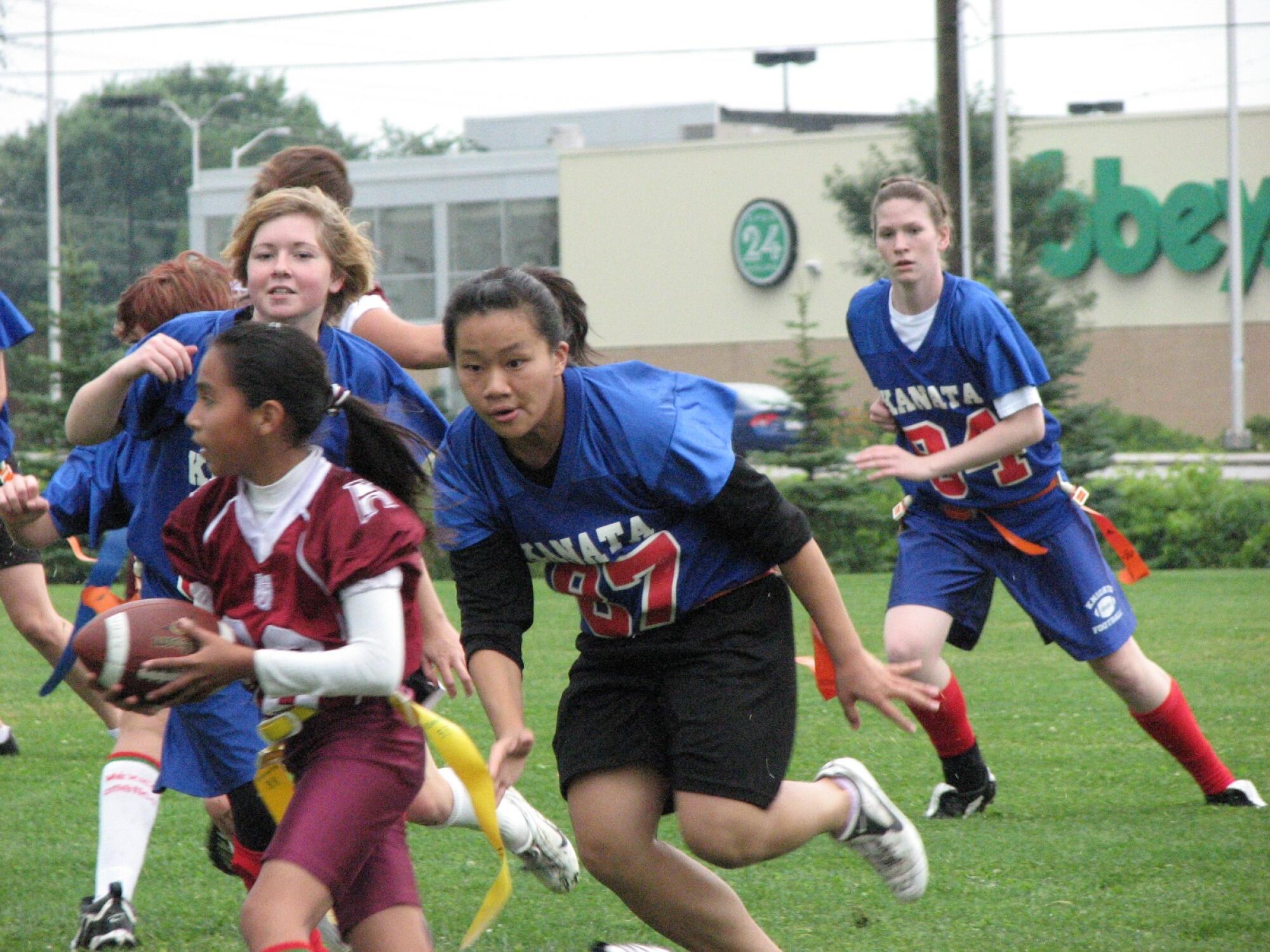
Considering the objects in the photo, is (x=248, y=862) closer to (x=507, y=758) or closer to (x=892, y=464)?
(x=507, y=758)

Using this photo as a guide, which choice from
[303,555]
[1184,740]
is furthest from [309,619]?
[1184,740]

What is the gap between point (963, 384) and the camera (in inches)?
219

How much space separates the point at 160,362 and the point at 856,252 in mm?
32650

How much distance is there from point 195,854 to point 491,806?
7.89 ft

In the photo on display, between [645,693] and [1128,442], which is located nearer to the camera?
[645,693]

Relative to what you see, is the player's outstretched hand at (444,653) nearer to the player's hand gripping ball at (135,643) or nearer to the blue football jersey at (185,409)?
the blue football jersey at (185,409)

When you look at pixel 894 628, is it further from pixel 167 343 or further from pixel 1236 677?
pixel 1236 677

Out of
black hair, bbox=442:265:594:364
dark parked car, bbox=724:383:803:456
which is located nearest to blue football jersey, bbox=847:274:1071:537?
black hair, bbox=442:265:594:364

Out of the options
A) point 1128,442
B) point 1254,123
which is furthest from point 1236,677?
point 1254,123

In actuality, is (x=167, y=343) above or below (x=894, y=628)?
above

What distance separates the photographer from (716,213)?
129ft

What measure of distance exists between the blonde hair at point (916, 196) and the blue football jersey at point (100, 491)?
2571 millimetres

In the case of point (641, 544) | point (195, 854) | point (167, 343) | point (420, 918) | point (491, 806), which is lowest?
point (195, 854)

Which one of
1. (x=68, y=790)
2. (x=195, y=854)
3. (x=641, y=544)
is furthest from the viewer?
(x=68, y=790)
